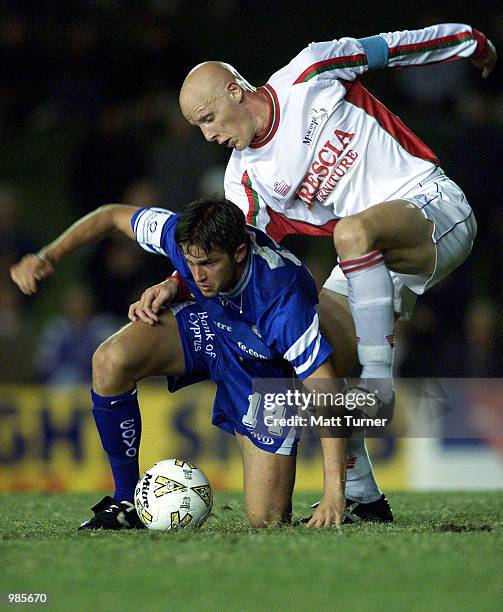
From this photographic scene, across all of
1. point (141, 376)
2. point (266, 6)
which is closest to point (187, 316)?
point (141, 376)

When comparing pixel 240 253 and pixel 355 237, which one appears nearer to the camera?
pixel 355 237

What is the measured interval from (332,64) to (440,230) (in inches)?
38.1

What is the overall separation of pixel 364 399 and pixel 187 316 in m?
1.03

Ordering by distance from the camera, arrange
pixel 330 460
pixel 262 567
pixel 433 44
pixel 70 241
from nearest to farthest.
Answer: pixel 262 567, pixel 330 460, pixel 70 241, pixel 433 44

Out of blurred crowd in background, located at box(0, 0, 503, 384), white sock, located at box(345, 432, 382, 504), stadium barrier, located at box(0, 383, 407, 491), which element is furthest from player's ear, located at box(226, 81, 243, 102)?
blurred crowd in background, located at box(0, 0, 503, 384)

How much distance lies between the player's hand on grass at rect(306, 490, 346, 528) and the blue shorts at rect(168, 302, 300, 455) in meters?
0.73

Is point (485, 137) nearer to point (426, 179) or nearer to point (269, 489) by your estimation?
point (426, 179)

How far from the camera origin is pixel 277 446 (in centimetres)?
506

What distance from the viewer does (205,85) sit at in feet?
16.1

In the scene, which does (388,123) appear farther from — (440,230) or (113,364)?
(113,364)

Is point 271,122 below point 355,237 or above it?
above

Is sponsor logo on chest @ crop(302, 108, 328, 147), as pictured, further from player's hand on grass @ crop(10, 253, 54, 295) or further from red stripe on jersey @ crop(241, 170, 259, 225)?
player's hand on grass @ crop(10, 253, 54, 295)

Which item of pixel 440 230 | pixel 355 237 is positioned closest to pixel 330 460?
pixel 355 237

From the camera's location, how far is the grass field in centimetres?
305
